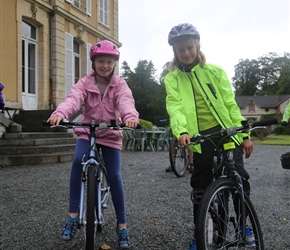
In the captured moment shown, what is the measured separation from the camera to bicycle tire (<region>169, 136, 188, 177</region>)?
7527mm

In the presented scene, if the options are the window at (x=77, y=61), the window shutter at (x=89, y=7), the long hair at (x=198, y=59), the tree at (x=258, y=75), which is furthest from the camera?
the tree at (x=258, y=75)

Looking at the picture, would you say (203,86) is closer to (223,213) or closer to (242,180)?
(242,180)

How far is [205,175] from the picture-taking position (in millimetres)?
2953

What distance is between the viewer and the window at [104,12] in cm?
1968

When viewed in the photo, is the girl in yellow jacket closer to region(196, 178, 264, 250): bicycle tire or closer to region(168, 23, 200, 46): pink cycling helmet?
region(168, 23, 200, 46): pink cycling helmet

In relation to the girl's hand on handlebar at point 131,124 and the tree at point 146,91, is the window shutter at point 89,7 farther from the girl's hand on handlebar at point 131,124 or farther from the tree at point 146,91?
the tree at point 146,91

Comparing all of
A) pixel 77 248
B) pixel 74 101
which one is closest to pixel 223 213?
pixel 77 248

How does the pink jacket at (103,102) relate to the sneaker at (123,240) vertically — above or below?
above

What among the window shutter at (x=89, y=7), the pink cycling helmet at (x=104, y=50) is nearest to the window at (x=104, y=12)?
the window shutter at (x=89, y=7)

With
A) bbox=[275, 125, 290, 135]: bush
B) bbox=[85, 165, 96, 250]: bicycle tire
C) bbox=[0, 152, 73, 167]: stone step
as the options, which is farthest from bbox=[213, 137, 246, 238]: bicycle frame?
bbox=[275, 125, 290, 135]: bush

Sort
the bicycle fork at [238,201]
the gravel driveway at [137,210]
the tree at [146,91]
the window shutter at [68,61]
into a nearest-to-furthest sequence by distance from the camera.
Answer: the bicycle fork at [238,201]
the gravel driveway at [137,210]
the window shutter at [68,61]
the tree at [146,91]

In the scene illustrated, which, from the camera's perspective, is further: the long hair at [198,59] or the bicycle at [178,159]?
the bicycle at [178,159]

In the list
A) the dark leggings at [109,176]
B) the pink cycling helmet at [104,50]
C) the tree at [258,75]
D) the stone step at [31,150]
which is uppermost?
the tree at [258,75]

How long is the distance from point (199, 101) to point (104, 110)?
89 centimetres
